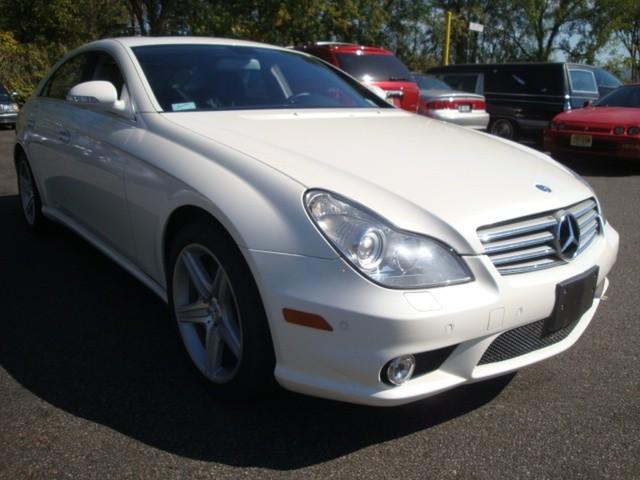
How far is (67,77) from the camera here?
4.58 metres

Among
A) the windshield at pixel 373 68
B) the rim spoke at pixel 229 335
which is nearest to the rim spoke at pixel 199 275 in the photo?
the rim spoke at pixel 229 335

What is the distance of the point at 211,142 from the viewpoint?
2.75 meters

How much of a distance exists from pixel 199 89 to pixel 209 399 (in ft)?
5.30

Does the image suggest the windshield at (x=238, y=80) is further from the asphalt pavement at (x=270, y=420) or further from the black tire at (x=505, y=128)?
the black tire at (x=505, y=128)

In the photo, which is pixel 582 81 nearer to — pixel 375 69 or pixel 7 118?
pixel 375 69

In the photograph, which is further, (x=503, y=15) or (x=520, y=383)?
(x=503, y=15)

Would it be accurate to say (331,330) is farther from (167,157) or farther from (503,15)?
(503,15)

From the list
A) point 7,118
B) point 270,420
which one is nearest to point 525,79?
point 270,420

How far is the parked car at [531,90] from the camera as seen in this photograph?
11.5 meters

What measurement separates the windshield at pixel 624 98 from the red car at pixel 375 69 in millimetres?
2771

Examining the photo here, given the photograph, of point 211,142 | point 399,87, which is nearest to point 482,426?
point 211,142

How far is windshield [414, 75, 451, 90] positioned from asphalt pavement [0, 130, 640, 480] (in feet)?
29.9

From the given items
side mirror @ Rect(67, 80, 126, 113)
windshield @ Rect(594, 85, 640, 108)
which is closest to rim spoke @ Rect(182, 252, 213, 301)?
side mirror @ Rect(67, 80, 126, 113)

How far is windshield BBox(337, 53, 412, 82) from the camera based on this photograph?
1023 cm
